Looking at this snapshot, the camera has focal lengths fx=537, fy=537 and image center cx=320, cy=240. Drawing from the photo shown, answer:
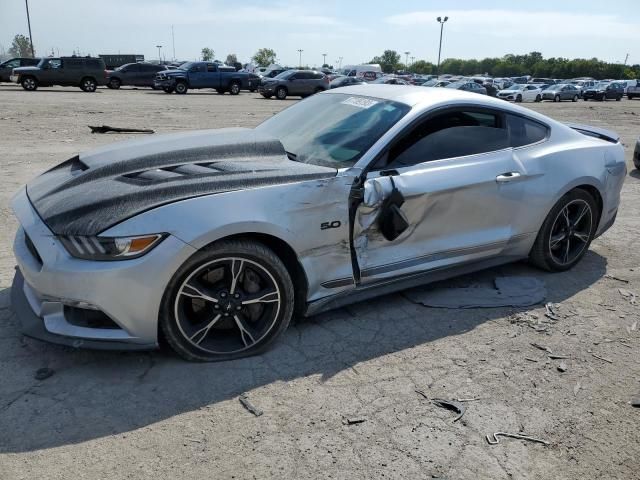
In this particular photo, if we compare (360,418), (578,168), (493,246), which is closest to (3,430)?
(360,418)

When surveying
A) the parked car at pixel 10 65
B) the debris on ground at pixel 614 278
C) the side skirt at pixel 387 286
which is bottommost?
the debris on ground at pixel 614 278

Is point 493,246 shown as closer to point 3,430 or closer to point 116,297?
point 116,297

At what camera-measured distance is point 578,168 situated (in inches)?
177

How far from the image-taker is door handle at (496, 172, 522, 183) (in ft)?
13.1

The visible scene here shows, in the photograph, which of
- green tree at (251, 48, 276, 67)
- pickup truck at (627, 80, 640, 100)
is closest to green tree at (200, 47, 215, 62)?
green tree at (251, 48, 276, 67)

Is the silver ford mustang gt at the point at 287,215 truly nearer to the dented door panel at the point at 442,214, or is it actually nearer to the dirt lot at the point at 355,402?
the dented door panel at the point at 442,214

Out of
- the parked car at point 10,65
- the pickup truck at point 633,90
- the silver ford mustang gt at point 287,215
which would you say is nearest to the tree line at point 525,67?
the pickup truck at point 633,90

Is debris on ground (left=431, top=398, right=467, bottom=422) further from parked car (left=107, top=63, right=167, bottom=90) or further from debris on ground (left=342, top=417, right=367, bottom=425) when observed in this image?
parked car (left=107, top=63, right=167, bottom=90)

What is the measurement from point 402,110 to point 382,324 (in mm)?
1500

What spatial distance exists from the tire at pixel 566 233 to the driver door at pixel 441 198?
17.9 inches

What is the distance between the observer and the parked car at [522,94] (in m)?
35.8

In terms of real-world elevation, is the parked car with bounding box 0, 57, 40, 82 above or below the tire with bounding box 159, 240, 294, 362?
above

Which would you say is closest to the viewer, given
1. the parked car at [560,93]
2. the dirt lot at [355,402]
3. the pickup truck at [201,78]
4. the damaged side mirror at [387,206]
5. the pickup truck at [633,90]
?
the dirt lot at [355,402]

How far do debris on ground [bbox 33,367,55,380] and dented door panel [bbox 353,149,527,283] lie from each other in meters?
1.93
